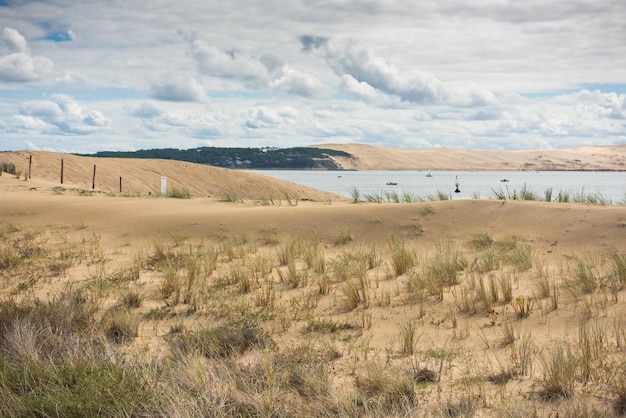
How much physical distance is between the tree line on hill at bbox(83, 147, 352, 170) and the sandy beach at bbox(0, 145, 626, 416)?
324 ft

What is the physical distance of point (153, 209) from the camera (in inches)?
711

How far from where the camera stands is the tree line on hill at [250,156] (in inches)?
4584

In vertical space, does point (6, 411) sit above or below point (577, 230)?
below

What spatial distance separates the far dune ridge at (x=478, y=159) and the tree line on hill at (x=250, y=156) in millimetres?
7342

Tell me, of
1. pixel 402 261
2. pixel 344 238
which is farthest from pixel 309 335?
pixel 344 238

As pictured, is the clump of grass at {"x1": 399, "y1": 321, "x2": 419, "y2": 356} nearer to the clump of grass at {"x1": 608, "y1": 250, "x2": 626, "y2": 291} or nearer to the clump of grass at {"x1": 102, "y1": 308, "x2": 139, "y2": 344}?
the clump of grass at {"x1": 102, "y1": 308, "x2": 139, "y2": 344}

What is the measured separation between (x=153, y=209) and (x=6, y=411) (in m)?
13.7

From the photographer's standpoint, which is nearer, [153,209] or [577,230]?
[577,230]

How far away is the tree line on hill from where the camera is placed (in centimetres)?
11644

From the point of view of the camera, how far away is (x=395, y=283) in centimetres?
953

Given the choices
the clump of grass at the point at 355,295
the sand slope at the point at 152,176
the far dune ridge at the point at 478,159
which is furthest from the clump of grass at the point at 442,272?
the far dune ridge at the point at 478,159

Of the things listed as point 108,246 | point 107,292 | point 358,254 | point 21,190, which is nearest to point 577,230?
point 358,254

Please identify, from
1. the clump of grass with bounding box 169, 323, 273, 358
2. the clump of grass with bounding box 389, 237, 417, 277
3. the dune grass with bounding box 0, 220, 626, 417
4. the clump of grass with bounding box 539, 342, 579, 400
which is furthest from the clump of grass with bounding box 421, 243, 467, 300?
the clump of grass with bounding box 539, 342, 579, 400

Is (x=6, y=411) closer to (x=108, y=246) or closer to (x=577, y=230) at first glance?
(x=108, y=246)
